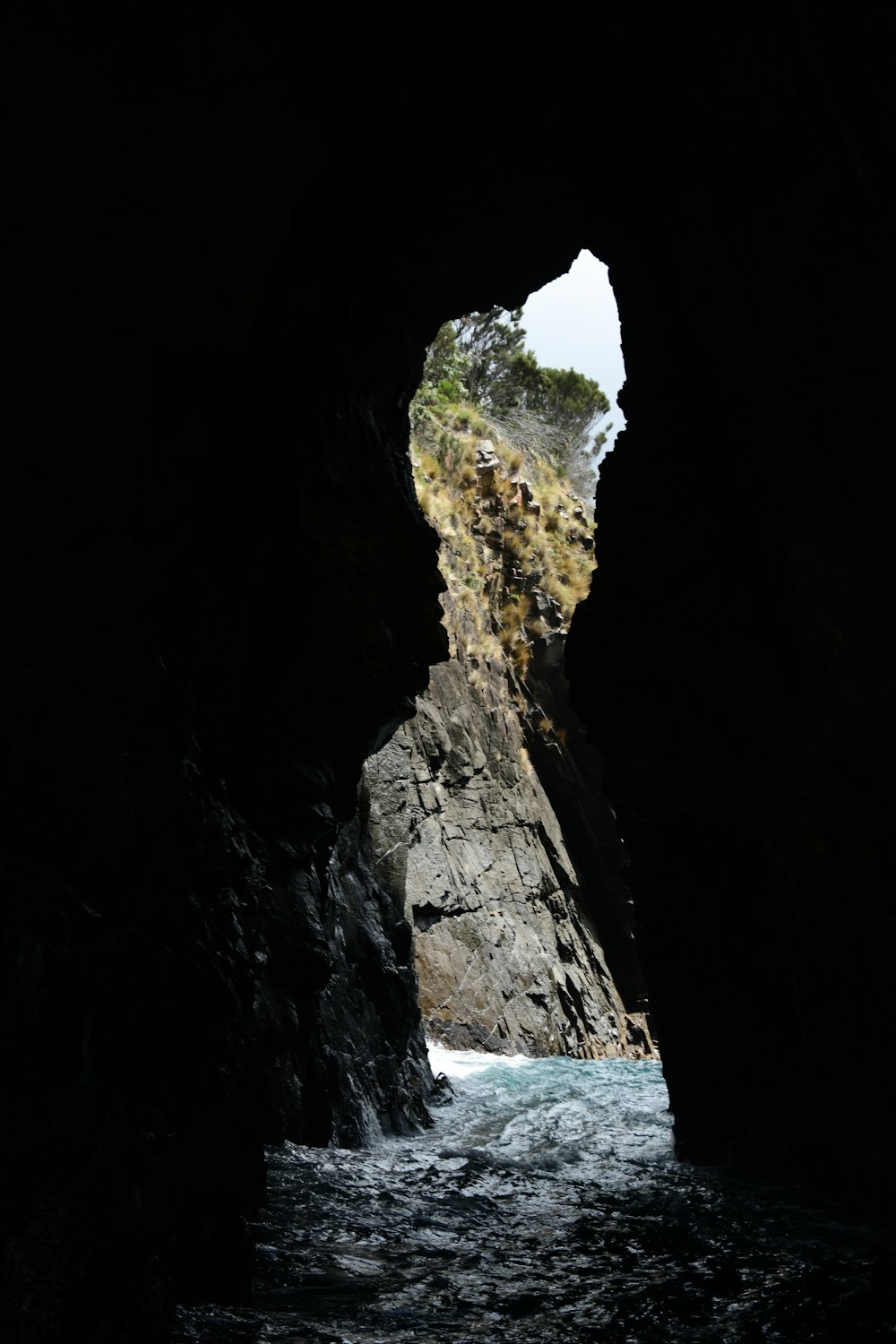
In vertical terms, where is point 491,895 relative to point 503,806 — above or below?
below

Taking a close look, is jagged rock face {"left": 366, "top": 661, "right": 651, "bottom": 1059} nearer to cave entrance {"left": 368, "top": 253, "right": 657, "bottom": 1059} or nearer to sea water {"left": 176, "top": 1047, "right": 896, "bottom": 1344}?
cave entrance {"left": 368, "top": 253, "right": 657, "bottom": 1059}

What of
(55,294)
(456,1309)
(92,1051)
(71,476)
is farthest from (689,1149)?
(55,294)

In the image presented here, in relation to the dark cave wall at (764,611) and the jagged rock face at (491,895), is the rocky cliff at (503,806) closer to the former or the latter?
the jagged rock face at (491,895)

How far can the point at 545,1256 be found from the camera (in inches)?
266

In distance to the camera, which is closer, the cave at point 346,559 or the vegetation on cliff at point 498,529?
the cave at point 346,559

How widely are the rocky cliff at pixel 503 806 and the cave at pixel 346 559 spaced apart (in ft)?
24.3

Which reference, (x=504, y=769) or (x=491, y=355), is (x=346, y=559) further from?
(x=491, y=355)

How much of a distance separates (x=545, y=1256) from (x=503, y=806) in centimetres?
2034

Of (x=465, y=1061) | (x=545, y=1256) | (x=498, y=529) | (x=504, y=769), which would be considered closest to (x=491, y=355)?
(x=498, y=529)

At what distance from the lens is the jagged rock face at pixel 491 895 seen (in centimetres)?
2267

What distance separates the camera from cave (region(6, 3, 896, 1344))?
20.6 ft

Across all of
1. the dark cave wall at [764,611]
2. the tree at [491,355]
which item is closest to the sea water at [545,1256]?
the dark cave wall at [764,611]

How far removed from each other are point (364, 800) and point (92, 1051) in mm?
12157

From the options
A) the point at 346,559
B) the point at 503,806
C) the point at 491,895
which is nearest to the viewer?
the point at 346,559
